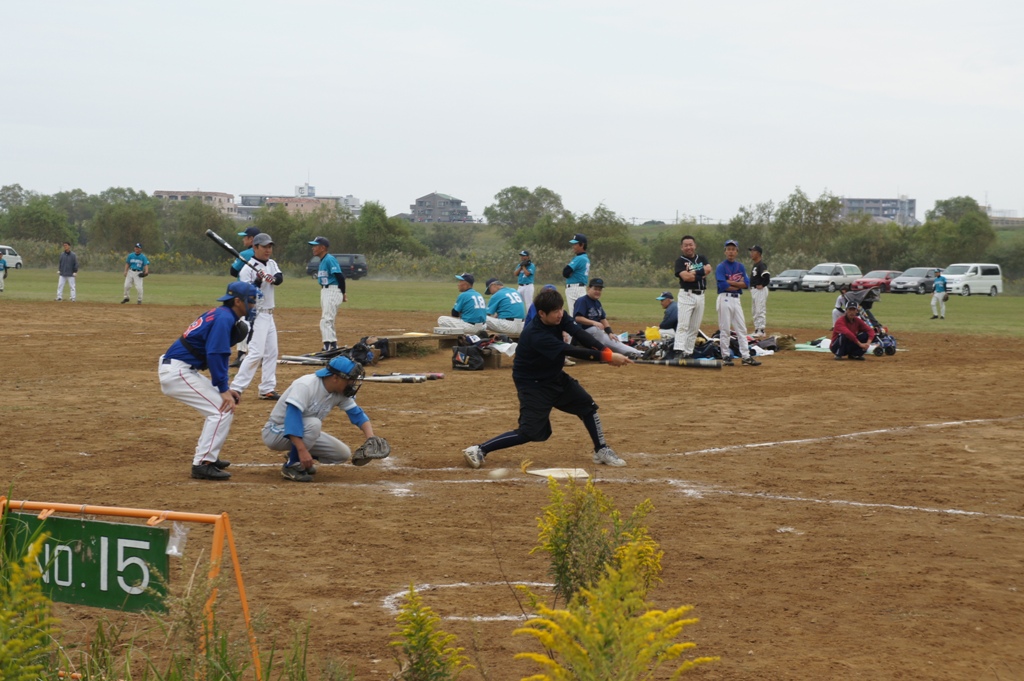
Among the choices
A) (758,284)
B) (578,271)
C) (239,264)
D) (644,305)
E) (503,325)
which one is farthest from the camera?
(644,305)

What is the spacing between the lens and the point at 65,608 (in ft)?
18.9

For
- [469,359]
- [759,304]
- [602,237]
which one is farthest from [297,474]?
[602,237]

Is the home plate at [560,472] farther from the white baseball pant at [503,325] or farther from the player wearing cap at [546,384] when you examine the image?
the white baseball pant at [503,325]

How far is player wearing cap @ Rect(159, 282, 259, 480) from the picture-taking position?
8.94 meters

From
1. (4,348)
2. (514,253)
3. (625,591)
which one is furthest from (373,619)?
(514,253)

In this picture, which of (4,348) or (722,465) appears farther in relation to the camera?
(4,348)

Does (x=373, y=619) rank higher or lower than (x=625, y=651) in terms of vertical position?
lower

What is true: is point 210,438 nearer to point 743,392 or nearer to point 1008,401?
point 743,392

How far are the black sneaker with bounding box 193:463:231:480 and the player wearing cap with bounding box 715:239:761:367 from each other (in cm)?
1157

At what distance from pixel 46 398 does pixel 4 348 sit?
741 cm

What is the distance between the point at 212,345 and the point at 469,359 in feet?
30.2

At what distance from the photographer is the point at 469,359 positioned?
17.9 metres

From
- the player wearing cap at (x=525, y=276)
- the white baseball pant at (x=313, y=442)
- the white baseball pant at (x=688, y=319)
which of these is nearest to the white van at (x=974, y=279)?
the player wearing cap at (x=525, y=276)

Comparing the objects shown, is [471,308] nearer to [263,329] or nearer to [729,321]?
[729,321]
